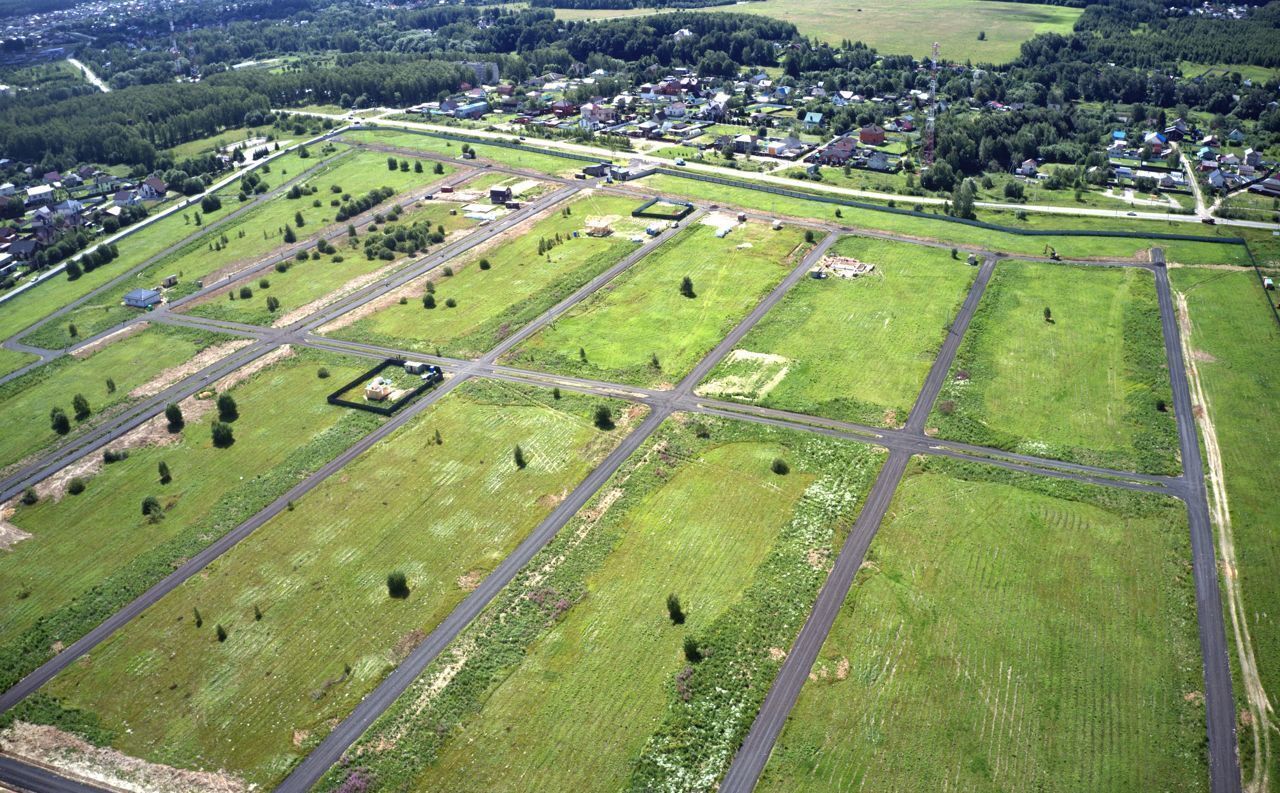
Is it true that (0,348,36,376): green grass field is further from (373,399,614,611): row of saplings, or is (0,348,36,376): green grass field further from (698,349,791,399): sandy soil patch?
(698,349,791,399): sandy soil patch

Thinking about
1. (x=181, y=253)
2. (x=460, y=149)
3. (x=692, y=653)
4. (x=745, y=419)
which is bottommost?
(x=692, y=653)

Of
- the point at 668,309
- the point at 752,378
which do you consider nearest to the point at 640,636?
the point at 752,378

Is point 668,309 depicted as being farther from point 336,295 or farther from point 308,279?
point 308,279

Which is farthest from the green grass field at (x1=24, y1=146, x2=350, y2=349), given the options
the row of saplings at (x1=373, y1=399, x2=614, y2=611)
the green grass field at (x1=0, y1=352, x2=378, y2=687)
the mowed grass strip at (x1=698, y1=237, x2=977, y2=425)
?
the mowed grass strip at (x1=698, y1=237, x2=977, y2=425)

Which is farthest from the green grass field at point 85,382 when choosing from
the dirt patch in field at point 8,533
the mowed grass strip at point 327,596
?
the mowed grass strip at point 327,596

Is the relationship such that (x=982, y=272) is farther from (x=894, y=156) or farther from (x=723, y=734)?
(x=723, y=734)

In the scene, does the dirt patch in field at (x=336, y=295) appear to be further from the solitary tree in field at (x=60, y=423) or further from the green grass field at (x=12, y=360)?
the green grass field at (x=12, y=360)
